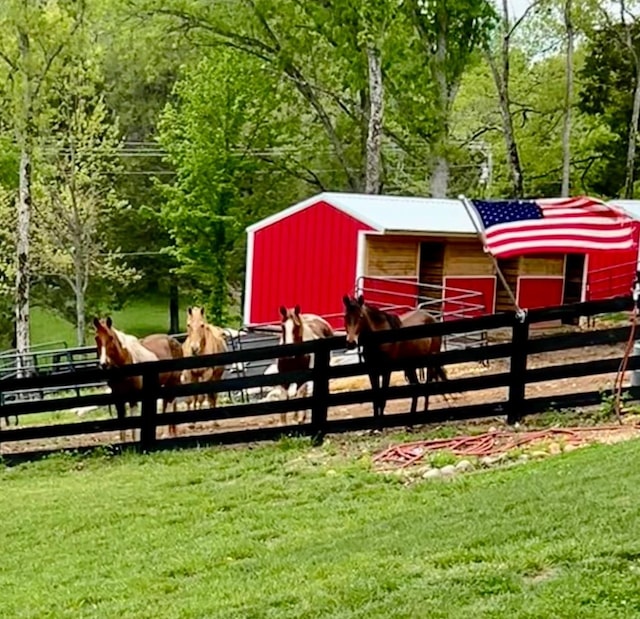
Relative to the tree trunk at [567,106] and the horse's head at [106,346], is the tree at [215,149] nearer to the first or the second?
the tree trunk at [567,106]

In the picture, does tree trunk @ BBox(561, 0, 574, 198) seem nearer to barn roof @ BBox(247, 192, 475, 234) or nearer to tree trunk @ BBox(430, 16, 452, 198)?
tree trunk @ BBox(430, 16, 452, 198)

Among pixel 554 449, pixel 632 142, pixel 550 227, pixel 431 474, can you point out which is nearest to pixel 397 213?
pixel 550 227

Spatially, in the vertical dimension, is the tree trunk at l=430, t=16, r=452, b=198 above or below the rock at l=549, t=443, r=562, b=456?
above

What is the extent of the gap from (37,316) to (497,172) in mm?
21544

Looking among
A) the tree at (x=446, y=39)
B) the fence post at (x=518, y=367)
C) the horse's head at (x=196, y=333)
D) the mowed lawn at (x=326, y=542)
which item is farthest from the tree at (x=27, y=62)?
the fence post at (x=518, y=367)

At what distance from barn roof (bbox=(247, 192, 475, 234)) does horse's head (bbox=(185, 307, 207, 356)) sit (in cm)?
702

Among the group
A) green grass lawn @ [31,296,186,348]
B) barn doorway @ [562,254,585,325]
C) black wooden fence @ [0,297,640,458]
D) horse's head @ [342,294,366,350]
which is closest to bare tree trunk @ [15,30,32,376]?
black wooden fence @ [0,297,640,458]

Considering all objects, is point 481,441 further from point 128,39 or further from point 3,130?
point 128,39

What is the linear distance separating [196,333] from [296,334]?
4.79 feet

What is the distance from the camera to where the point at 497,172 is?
108ft

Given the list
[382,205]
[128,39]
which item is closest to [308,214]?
[382,205]

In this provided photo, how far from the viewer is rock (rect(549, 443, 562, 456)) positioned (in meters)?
6.97

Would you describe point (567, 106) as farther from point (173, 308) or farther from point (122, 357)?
point (122, 357)

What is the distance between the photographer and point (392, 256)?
738 inches
